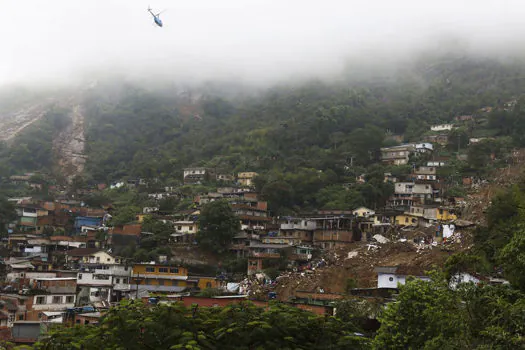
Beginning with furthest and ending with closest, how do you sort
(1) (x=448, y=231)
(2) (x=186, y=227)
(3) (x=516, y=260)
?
(2) (x=186, y=227) < (1) (x=448, y=231) < (3) (x=516, y=260)

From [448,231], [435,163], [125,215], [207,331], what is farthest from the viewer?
[435,163]

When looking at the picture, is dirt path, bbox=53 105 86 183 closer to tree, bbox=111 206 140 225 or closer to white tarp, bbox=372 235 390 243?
tree, bbox=111 206 140 225

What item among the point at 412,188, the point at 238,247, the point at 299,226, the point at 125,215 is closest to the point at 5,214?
the point at 125,215

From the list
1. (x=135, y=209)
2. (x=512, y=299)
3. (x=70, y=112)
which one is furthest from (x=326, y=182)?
(x=70, y=112)

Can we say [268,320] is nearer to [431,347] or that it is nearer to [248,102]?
[431,347]

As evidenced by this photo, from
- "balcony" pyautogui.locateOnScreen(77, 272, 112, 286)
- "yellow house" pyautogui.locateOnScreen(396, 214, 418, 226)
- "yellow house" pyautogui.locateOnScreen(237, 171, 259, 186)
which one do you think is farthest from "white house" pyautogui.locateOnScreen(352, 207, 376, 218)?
"balcony" pyautogui.locateOnScreen(77, 272, 112, 286)

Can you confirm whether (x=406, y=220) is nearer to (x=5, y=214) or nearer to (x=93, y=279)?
(x=93, y=279)

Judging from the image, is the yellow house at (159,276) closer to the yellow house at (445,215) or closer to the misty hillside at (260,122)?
the yellow house at (445,215)

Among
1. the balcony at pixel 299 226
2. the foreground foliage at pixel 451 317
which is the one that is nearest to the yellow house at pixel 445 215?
the balcony at pixel 299 226
